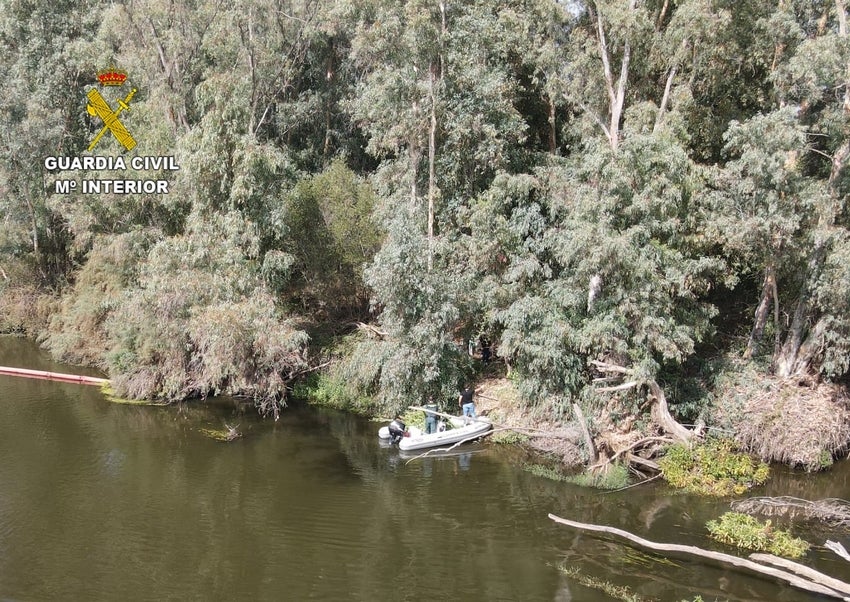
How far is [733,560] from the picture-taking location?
37.8 ft

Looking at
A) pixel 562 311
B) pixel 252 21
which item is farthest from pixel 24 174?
pixel 562 311

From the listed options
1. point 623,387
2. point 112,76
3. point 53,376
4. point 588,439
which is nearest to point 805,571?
point 588,439

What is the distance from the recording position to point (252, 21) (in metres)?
25.1

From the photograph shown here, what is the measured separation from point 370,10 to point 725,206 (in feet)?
56.6

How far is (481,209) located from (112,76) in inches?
789

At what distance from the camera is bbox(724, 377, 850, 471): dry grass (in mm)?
15992

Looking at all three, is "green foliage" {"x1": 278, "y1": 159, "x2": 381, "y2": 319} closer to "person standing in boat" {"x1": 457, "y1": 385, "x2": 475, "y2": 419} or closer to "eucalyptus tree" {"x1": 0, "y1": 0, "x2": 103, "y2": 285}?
"person standing in boat" {"x1": 457, "y1": 385, "x2": 475, "y2": 419}

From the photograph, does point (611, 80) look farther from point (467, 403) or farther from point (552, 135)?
point (467, 403)

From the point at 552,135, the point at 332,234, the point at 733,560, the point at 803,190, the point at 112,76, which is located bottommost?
the point at 733,560

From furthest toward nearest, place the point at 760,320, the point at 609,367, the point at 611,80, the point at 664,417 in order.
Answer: the point at 611,80, the point at 760,320, the point at 609,367, the point at 664,417

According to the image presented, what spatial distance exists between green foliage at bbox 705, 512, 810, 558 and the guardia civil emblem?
2544 cm

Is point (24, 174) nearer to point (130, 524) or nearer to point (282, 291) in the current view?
point (282, 291)

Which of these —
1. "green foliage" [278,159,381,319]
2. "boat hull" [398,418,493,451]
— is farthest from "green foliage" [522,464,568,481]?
"green foliage" [278,159,381,319]

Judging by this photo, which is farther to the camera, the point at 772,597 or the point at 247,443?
the point at 247,443
